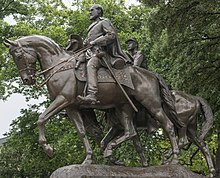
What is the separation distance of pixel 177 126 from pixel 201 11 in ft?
22.2

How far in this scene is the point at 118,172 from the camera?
33.7ft

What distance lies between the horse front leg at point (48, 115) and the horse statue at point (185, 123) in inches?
61.6

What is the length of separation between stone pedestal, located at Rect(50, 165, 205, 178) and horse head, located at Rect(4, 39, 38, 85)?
1.99 meters

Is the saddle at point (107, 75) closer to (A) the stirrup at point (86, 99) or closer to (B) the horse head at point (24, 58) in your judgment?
(A) the stirrup at point (86, 99)

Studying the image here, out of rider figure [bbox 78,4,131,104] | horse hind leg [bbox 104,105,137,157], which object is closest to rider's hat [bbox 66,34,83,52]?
rider figure [bbox 78,4,131,104]

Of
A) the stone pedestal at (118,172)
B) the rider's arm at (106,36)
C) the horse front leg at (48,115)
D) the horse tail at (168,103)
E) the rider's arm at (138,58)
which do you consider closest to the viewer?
the stone pedestal at (118,172)

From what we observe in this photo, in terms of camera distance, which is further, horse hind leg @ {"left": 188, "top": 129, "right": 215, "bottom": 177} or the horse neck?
horse hind leg @ {"left": 188, "top": 129, "right": 215, "bottom": 177}

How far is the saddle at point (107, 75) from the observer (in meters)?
10.5

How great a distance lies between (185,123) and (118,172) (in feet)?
A: 7.90

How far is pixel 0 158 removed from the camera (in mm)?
40719

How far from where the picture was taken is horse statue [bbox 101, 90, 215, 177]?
455 inches

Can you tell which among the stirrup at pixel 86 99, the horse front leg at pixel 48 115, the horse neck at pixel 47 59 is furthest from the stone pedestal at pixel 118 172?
the horse neck at pixel 47 59

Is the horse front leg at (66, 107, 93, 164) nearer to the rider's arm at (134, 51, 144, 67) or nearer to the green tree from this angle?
the rider's arm at (134, 51, 144, 67)

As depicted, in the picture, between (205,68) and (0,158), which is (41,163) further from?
(0,158)
